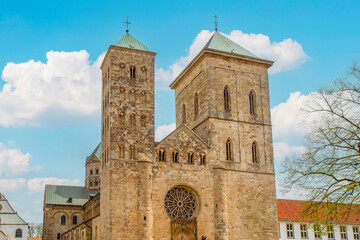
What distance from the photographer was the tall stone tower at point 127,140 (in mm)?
31672

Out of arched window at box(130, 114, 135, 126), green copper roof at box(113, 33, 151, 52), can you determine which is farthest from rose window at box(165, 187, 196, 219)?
green copper roof at box(113, 33, 151, 52)

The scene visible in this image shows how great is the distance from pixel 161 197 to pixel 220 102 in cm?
1012

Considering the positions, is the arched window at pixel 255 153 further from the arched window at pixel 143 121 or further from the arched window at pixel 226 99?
the arched window at pixel 143 121

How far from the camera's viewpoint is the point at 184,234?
33188mm

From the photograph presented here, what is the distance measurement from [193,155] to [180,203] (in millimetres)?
4016

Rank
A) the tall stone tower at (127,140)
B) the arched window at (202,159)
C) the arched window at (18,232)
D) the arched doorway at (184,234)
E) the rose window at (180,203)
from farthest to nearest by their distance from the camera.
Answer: the arched window at (18,232) < the arched window at (202,159) < the rose window at (180,203) < the arched doorway at (184,234) < the tall stone tower at (127,140)

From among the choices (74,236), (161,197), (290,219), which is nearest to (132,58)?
(161,197)

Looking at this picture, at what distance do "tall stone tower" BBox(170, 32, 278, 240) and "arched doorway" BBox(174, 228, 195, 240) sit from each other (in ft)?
6.33

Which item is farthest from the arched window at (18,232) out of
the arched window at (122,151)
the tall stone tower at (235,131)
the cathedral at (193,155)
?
the arched window at (122,151)

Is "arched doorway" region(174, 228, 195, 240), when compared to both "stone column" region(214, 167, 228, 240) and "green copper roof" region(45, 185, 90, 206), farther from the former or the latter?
"green copper roof" region(45, 185, 90, 206)

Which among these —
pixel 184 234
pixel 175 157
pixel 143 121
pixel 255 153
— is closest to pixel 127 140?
pixel 143 121

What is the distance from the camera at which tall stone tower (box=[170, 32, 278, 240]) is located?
3516 centimetres

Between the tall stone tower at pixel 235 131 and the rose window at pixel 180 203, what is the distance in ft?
6.24

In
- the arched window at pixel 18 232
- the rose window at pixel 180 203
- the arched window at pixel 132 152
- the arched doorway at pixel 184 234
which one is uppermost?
the arched window at pixel 132 152
